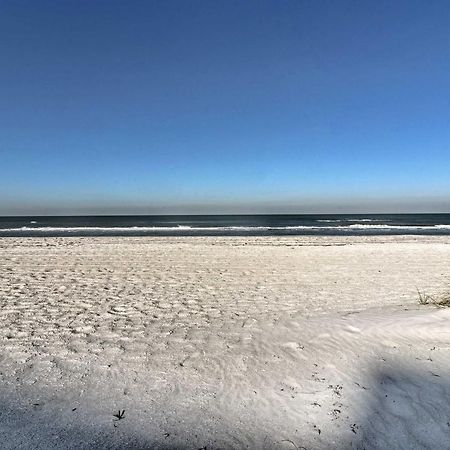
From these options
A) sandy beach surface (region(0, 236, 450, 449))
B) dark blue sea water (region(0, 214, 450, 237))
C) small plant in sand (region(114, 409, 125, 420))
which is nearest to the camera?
sandy beach surface (region(0, 236, 450, 449))

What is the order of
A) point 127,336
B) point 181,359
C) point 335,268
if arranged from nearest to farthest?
point 181,359
point 127,336
point 335,268

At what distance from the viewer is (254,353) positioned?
4.86 m

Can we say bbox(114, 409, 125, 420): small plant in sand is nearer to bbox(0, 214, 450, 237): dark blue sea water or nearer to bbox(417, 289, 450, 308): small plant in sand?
bbox(417, 289, 450, 308): small plant in sand

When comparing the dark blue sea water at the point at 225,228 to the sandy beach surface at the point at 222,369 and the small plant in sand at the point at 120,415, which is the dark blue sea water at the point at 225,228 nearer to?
the sandy beach surface at the point at 222,369

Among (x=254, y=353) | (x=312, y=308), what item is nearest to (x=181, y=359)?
(x=254, y=353)

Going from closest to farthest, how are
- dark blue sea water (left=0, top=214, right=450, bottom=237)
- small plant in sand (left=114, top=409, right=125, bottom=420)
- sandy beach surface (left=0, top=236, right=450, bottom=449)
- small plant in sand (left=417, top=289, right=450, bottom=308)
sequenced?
1. sandy beach surface (left=0, top=236, right=450, bottom=449)
2. small plant in sand (left=114, top=409, right=125, bottom=420)
3. small plant in sand (left=417, top=289, right=450, bottom=308)
4. dark blue sea water (left=0, top=214, right=450, bottom=237)

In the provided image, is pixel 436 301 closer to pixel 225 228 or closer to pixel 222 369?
pixel 222 369

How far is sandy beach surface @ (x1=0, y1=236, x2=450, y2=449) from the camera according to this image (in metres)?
3.27

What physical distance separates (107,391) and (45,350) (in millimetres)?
1533

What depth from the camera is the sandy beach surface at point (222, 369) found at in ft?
10.7

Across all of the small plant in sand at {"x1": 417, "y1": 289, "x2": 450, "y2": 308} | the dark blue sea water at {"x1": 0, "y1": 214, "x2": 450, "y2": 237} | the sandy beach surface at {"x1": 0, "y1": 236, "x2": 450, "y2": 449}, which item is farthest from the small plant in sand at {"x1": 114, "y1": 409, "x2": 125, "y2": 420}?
the dark blue sea water at {"x1": 0, "y1": 214, "x2": 450, "y2": 237}

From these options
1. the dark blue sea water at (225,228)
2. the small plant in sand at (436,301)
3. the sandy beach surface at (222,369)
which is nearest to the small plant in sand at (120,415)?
the sandy beach surface at (222,369)

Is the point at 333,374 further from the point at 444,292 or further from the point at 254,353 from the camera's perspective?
the point at 444,292

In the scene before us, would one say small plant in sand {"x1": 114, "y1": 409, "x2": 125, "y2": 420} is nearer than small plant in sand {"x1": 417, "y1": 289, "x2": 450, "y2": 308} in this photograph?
Yes
